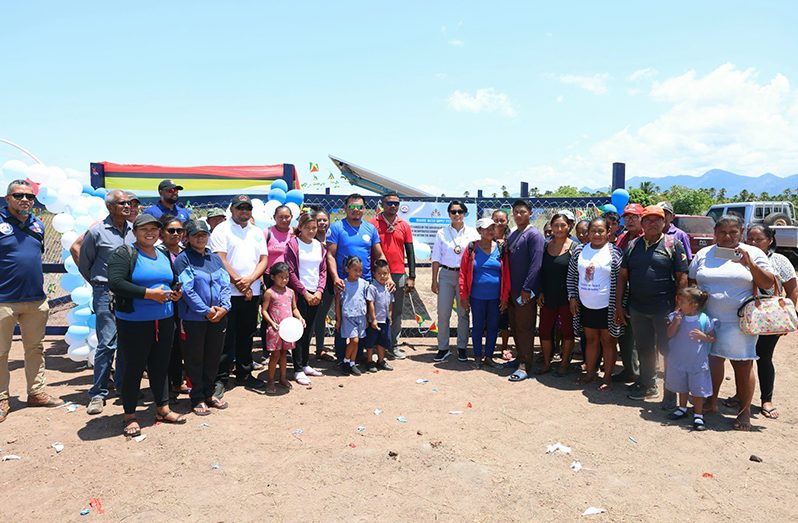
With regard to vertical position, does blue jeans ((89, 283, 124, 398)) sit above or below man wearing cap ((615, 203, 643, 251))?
below

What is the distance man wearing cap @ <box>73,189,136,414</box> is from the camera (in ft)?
15.6

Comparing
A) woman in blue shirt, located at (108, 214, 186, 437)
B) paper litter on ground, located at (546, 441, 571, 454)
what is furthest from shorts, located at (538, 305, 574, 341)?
woman in blue shirt, located at (108, 214, 186, 437)

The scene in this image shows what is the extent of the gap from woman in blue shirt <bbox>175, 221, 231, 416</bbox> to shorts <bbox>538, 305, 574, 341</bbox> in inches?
140

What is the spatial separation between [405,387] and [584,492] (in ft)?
8.35

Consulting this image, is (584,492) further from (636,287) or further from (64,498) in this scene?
(64,498)

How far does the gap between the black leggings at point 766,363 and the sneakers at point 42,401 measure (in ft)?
22.3

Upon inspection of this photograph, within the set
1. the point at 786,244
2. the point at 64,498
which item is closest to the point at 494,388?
the point at 64,498

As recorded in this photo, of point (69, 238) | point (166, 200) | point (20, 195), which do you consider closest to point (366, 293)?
point (166, 200)

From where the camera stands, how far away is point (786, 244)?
14273 mm

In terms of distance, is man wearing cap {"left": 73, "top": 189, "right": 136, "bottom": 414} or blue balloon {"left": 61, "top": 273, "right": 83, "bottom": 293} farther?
blue balloon {"left": 61, "top": 273, "right": 83, "bottom": 293}

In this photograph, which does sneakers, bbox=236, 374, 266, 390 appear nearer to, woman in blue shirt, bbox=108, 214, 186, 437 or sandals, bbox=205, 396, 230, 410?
sandals, bbox=205, 396, 230, 410

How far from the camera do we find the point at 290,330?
533 cm

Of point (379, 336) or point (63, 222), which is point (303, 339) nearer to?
point (379, 336)

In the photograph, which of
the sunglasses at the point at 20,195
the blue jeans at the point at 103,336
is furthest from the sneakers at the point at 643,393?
the sunglasses at the point at 20,195
